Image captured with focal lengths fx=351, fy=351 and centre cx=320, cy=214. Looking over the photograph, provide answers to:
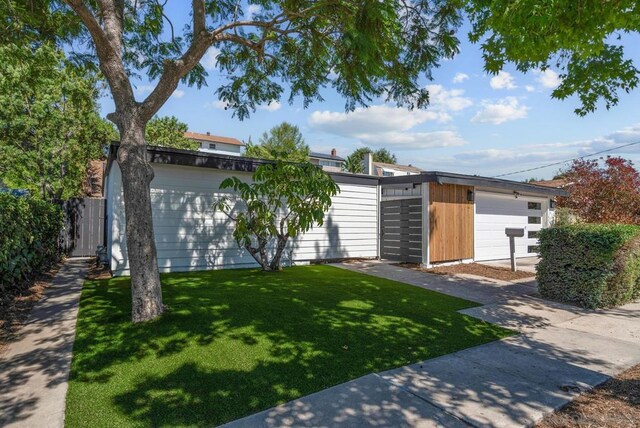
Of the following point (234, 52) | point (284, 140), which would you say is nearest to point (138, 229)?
point (234, 52)

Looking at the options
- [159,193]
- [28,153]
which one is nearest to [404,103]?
[159,193]

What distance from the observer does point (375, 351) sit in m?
3.85

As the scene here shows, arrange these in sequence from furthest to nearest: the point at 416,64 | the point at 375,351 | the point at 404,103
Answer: the point at 404,103, the point at 416,64, the point at 375,351

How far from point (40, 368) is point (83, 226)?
32.7 feet

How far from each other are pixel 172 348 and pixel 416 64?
613 centimetres

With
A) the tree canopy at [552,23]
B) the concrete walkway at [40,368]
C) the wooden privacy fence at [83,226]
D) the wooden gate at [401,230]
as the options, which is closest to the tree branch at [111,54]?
the concrete walkway at [40,368]

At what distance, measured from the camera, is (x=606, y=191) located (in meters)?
12.6

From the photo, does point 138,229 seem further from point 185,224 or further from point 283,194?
point 185,224

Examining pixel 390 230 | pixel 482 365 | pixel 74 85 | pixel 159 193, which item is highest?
pixel 74 85

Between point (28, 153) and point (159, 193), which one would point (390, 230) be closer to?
point (159, 193)

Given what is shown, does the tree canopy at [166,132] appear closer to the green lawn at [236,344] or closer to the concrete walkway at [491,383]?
the green lawn at [236,344]

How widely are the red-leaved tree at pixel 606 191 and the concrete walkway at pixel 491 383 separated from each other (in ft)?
30.4

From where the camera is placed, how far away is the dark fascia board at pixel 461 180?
9.70 meters

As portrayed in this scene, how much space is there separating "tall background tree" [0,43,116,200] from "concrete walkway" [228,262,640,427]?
41.2 ft
